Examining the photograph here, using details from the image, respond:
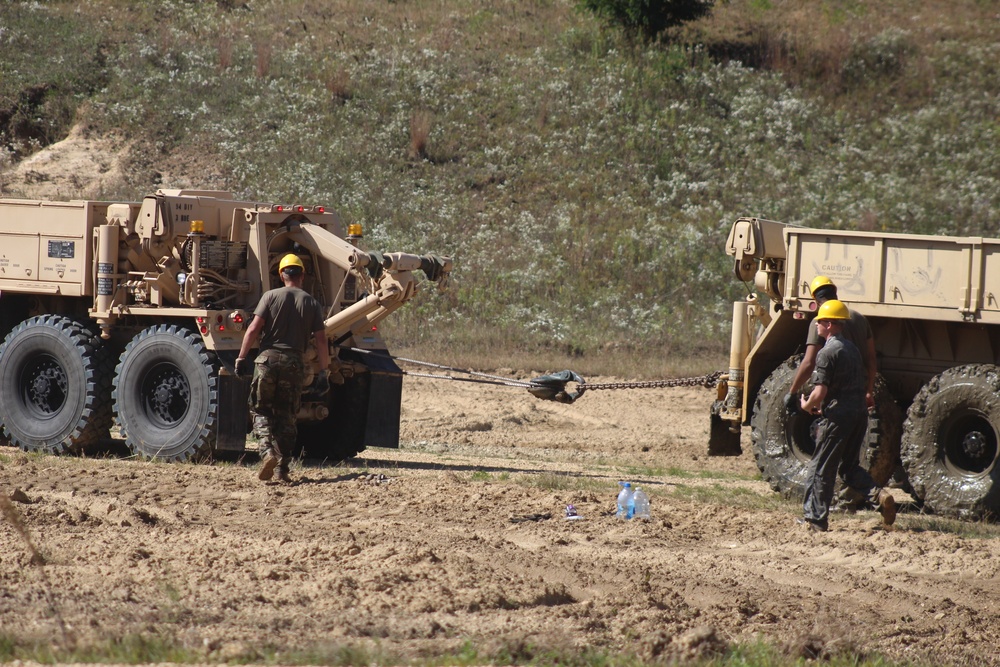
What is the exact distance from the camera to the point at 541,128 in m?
27.3

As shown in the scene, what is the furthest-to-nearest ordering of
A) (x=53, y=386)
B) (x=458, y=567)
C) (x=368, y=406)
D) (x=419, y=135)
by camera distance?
(x=419, y=135), (x=53, y=386), (x=368, y=406), (x=458, y=567)

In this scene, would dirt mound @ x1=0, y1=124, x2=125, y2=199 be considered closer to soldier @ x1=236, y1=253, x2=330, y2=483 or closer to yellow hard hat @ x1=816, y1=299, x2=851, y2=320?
soldier @ x1=236, y1=253, x2=330, y2=483

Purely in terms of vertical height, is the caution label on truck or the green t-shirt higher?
the caution label on truck

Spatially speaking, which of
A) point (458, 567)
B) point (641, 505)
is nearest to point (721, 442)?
point (641, 505)

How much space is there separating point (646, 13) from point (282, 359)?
20989 mm

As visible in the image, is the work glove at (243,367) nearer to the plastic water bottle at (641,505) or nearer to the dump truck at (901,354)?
the plastic water bottle at (641,505)

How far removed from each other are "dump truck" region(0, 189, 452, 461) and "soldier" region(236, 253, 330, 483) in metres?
1.04

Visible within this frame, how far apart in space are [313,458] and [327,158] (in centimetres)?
1456

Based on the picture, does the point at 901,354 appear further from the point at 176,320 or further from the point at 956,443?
the point at 176,320

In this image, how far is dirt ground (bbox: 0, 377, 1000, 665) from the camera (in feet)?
20.1

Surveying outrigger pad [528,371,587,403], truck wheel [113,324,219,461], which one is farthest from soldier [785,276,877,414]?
truck wheel [113,324,219,461]

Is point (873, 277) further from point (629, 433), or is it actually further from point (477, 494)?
point (629, 433)

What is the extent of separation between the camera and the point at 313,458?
504 inches

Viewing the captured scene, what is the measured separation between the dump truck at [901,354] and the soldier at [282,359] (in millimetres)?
3973
